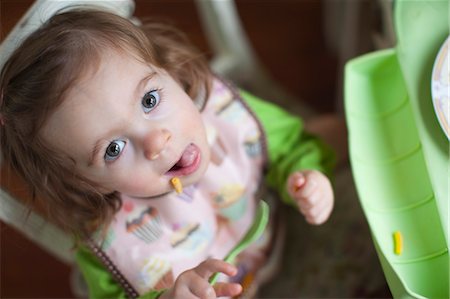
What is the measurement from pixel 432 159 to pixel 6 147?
449mm

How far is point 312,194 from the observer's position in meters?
0.65

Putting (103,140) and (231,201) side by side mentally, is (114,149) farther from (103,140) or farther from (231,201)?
(231,201)

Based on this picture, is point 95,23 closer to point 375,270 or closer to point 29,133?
point 29,133

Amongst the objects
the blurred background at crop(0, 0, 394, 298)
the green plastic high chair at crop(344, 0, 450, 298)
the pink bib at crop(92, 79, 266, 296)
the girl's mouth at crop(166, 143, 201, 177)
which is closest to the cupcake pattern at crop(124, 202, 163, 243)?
the pink bib at crop(92, 79, 266, 296)

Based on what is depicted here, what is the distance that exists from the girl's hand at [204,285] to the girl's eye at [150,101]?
16 cm

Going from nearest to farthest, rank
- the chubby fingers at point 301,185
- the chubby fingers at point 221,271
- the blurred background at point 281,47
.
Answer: the chubby fingers at point 221,271 → the chubby fingers at point 301,185 → the blurred background at point 281,47

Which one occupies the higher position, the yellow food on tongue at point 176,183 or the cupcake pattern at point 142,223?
the yellow food on tongue at point 176,183

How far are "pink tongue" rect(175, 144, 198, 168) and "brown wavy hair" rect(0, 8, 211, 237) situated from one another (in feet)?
0.31

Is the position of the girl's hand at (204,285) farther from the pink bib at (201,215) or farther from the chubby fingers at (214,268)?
the pink bib at (201,215)

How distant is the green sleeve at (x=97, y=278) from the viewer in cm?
70

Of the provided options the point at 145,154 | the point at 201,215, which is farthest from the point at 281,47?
the point at 145,154

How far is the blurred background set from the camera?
3.41 ft

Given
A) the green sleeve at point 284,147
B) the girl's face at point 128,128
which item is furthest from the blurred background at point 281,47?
the girl's face at point 128,128

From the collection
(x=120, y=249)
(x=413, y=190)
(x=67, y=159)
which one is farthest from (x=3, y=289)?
(x=413, y=190)
